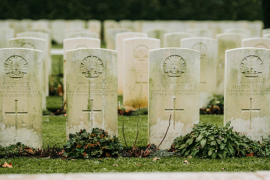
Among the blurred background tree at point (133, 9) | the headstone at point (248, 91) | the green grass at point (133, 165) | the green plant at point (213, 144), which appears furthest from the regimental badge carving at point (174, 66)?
the blurred background tree at point (133, 9)

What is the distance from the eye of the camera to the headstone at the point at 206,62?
855 centimetres

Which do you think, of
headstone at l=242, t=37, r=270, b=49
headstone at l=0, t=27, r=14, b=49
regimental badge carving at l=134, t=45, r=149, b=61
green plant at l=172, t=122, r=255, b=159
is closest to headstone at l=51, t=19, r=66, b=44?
headstone at l=0, t=27, r=14, b=49

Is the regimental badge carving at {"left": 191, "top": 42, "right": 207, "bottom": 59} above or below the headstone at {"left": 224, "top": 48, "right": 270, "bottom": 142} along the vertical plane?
above

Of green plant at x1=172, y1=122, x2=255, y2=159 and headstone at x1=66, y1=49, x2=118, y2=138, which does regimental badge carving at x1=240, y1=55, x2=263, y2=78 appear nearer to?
green plant at x1=172, y1=122, x2=255, y2=159

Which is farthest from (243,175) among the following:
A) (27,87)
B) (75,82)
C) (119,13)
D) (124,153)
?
(119,13)

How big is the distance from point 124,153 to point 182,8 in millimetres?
21194

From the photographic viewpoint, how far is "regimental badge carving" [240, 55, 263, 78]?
5.97 m

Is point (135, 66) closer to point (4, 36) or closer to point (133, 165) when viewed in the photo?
point (133, 165)

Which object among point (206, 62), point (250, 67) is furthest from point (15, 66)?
point (206, 62)

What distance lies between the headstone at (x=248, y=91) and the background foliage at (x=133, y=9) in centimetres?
1900

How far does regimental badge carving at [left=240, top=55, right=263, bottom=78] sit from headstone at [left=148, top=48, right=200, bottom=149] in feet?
2.43

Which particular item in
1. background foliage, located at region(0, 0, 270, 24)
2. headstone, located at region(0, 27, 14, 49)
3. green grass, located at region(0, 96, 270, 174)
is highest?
background foliage, located at region(0, 0, 270, 24)

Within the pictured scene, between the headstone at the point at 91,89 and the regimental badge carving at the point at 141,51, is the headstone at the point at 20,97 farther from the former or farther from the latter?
the regimental badge carving at the point at 141,51

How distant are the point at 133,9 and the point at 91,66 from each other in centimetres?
1983
